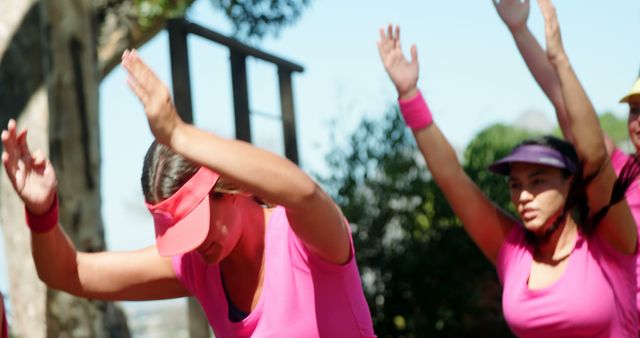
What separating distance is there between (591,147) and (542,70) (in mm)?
532

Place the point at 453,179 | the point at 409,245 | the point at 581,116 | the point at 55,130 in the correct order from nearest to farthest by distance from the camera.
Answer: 1. the point at 581,116
2. the point at 453,179
3. the point at 55,130
4. the point at 409,245

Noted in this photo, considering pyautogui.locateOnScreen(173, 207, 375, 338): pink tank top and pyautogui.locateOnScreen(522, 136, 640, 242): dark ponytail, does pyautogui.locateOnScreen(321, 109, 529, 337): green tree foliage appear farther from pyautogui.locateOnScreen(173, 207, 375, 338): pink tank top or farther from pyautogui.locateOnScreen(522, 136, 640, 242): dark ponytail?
pyautogui.locateOnScreen(173, 207, 375, 338): pink tank top

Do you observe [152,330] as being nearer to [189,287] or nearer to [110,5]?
[110,5]

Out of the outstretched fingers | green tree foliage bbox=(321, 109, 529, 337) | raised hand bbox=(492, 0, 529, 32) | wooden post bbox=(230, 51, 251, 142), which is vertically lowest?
green tree foliage bbox=(321, 109, 529, 337)

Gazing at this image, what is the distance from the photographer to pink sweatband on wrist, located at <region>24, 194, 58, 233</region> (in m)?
3.18

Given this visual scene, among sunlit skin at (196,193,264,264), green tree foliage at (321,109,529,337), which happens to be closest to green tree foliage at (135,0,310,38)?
green tree foliage at (321,109,529,337)

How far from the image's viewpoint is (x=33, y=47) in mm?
7504

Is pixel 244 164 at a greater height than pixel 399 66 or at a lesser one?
lesser

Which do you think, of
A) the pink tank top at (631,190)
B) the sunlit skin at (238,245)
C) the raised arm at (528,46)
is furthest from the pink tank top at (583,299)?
the sunlit skin at (238,245)

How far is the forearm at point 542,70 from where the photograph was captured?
3.94 m

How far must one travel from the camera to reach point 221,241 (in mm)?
2924


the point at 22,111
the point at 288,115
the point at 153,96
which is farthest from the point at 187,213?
the point at 288,115

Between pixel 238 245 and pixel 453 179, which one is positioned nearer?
pixel 238 245

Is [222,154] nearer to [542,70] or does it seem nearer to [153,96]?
[153,96]
